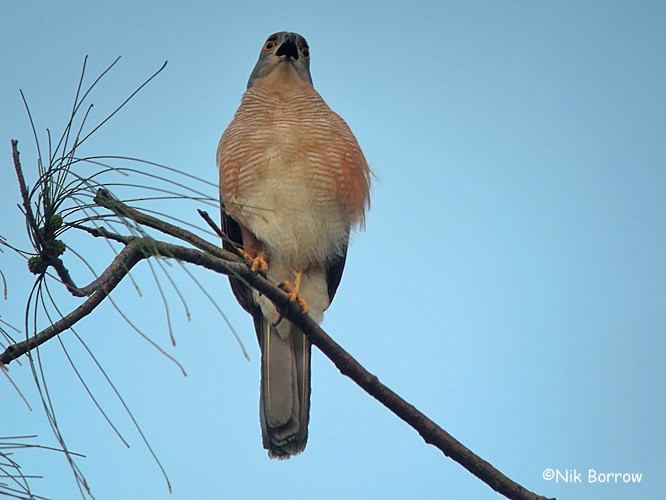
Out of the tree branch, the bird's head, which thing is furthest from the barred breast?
the tree branch

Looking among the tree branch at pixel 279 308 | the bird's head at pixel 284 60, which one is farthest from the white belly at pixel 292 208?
the tree branch at pixel 279 308

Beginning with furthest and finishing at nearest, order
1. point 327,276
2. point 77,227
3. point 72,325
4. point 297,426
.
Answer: point 327,276
point 297,426
point 77,227
point 72,325

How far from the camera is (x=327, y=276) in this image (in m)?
5.02

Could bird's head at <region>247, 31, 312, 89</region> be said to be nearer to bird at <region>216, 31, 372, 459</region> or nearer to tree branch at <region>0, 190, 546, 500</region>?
bird at <region>216, 31, 372, 459</region>

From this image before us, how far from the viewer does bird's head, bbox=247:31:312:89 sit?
549cm

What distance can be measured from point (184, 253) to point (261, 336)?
2.17 meters

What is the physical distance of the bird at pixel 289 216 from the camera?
4.48 m

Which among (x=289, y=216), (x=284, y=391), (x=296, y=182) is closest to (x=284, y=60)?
(x=296, y=182)

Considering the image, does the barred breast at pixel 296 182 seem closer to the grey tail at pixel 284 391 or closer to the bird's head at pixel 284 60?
the grey tail at pixel 284 391

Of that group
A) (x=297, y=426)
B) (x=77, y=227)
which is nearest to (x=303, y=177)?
(x=297, y=426)

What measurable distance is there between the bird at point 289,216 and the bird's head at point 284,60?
0.56 meters

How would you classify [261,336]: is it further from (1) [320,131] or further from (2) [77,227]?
(2) [77,227]

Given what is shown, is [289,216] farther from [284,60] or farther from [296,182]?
[284,60]

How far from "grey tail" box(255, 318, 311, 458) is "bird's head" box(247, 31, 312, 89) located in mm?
1702
